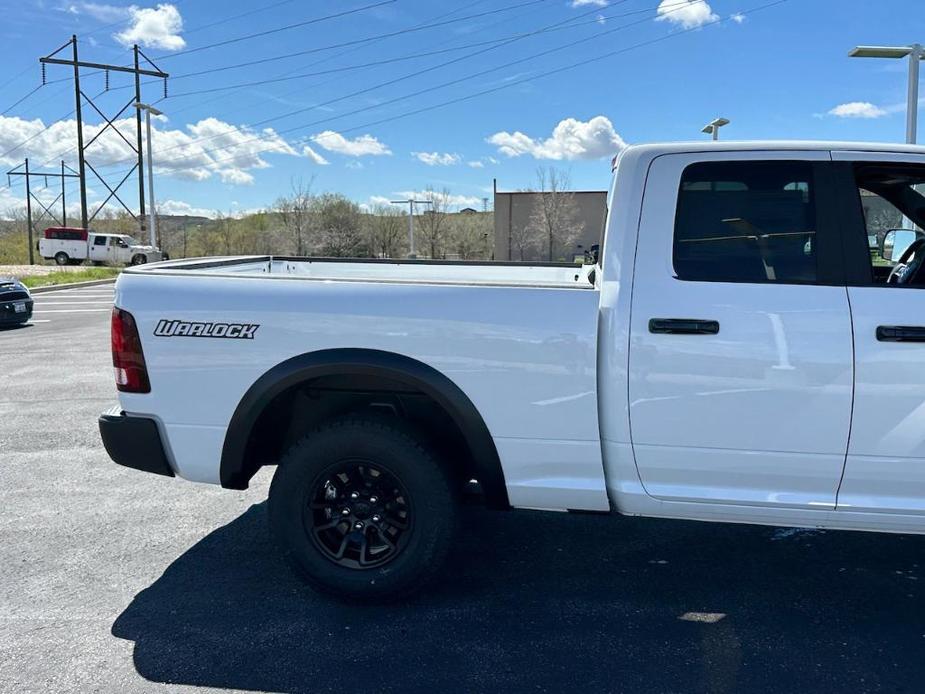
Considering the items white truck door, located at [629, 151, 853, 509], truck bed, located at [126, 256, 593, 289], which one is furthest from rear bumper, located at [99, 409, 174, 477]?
white truck door, located at [629, 151, 853, 509]

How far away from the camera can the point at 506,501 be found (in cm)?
326

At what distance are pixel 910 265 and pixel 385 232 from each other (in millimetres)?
55647

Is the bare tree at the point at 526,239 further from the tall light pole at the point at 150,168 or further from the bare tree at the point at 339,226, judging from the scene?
the tall light pole at the point at 150,168

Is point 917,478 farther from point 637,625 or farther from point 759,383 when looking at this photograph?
point 637,625

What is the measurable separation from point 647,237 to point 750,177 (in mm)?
519

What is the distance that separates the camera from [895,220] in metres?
3.68

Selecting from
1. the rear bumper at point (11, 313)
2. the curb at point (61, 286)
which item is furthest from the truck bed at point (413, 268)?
the curb at point (61, 286)

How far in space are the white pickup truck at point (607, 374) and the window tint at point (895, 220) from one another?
0.03 m

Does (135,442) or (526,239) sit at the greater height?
(526,239)

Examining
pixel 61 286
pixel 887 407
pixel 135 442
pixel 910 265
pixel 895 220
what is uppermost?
pixel 895 220

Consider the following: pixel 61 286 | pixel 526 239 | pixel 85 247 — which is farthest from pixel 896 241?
pixel 526 239

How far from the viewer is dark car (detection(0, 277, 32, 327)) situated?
1331 cm

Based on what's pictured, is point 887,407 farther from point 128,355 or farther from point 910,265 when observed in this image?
point 128,355

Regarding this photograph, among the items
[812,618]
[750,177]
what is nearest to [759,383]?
[750,177]
